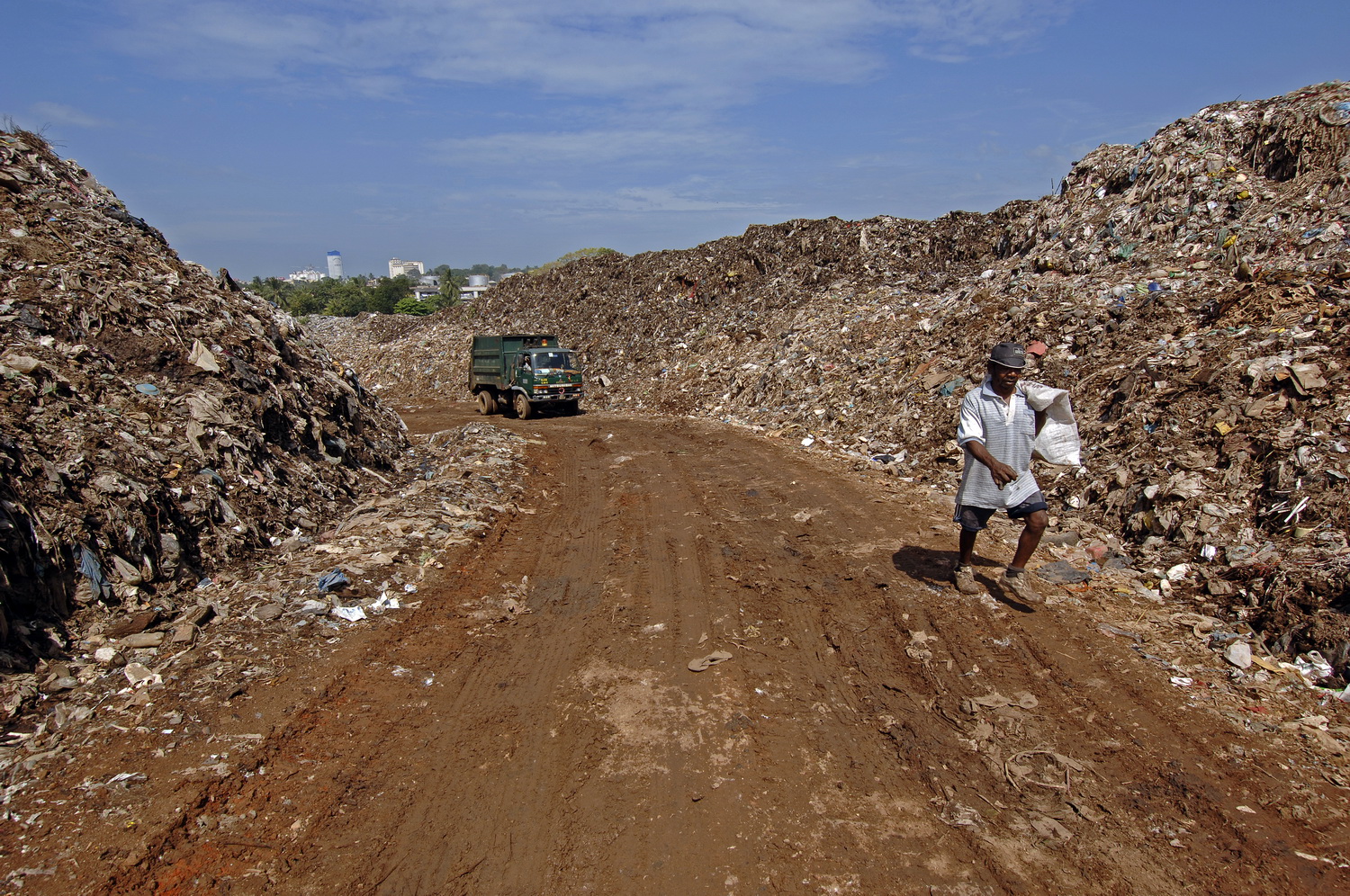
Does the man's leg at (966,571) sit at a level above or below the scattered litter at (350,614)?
above

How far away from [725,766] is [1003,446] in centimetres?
291

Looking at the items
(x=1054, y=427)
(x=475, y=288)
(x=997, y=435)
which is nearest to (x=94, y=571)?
(x=997, y=435)

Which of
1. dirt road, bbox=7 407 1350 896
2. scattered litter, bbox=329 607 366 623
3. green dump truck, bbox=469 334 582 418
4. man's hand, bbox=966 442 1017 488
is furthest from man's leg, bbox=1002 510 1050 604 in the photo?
green dump truck, bbox=469 334 582 418

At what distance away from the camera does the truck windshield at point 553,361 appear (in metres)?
18.0

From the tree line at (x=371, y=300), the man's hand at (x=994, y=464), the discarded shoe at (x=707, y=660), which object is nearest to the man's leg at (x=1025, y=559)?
the man's hand at (x=994, y=464)

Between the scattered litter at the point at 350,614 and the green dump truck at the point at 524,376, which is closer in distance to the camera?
the scattered litter at the point at 350,614

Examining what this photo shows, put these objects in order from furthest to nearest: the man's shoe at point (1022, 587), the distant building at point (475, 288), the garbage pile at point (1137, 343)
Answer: the distant building at point (475, 288) → the garbage pile at point (1137, 343) → the man's shoe at point (1022, 587)

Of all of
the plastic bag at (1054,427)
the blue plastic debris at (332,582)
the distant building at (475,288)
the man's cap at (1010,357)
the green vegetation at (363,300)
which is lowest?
the blue plastic debris at (332,582)

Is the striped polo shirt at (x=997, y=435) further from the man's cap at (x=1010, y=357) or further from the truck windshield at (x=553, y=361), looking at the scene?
the truck windshield at (x=553, y=361)

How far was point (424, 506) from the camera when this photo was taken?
7.90 m

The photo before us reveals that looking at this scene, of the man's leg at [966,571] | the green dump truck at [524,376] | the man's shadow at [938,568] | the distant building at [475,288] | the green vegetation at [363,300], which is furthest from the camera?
the distant building at [475,288]

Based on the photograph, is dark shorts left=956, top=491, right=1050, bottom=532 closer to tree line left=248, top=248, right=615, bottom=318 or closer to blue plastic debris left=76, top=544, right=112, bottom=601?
blue plastic debris left=76, top=544, right=112, bottom=601

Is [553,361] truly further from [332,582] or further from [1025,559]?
[1025,559]

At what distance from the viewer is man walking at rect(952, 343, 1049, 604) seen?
4.82 meters
